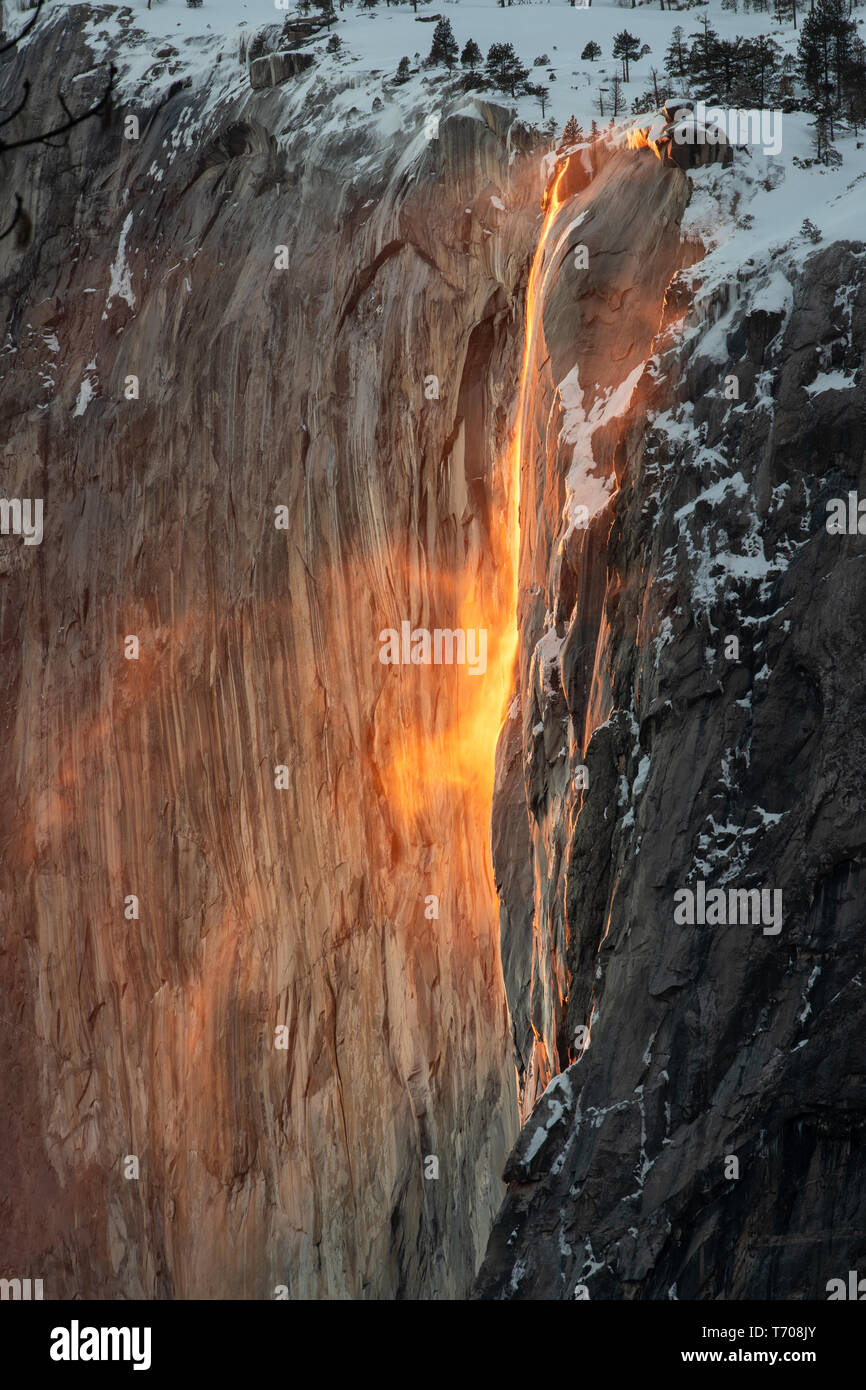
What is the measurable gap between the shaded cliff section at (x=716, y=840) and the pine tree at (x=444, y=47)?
1697cm

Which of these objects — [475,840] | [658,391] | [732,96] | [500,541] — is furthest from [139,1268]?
[732,96]

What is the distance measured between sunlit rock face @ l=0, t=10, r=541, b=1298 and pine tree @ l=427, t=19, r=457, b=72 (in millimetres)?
2781

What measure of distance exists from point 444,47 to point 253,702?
14716 mm

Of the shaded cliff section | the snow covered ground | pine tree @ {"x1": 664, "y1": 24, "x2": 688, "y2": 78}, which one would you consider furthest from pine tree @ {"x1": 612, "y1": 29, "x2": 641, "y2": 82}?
the shaded cliff section

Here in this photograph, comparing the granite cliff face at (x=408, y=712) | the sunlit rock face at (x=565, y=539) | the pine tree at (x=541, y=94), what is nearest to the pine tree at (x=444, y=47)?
the granite cliff face at (x=408, y=712)

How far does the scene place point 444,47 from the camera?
35.7 m

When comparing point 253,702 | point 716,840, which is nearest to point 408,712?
point 253,702

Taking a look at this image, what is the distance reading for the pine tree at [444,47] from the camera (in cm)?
3544

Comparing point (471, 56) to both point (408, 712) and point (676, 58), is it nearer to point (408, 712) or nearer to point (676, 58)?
point (676, 58)

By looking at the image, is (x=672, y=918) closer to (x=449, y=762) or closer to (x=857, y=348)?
(x=857, y=348)

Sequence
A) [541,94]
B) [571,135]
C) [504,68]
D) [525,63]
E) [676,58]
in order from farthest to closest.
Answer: [525,63], [676,58], [504,68], [541,94], [571,135]

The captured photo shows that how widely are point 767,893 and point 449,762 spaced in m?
11.9

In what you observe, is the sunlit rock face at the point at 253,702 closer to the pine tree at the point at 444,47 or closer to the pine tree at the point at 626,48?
the pine tree at the point at 444,47

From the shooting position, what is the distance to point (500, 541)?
29828 millimetres
